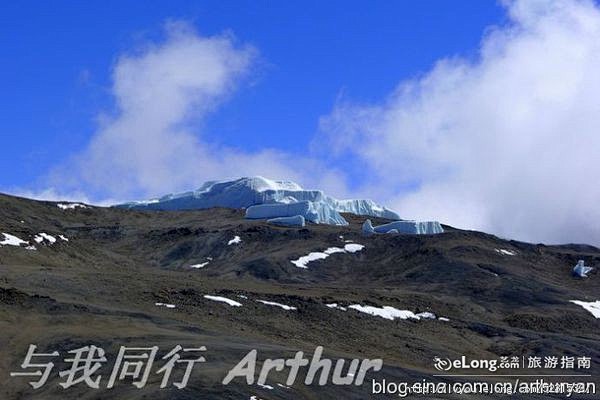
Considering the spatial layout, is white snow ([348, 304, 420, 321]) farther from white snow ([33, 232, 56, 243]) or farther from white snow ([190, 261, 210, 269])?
white snow ([190, 261, 210, 269])

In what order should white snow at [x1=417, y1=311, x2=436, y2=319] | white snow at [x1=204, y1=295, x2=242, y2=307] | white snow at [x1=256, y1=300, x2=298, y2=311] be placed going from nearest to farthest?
white snow at [x1=204, y1=295, x2=242, y2=307], white snow at [x1=256, y1=300, x2=298, y2=311], white snow at [x1=417, y1=311, x2=436, y2=319]

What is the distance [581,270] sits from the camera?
87.5 m

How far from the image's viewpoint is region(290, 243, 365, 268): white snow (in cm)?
8600

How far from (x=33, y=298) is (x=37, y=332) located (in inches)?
174

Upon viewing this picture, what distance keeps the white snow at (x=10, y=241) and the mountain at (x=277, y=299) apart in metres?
0.16

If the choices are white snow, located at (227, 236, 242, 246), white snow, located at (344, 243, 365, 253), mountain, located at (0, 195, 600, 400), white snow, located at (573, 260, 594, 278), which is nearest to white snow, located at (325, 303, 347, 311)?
mountain, located at (0, 195, 600, 400)

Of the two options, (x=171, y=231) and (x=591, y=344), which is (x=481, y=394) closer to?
(x=591, y=344)

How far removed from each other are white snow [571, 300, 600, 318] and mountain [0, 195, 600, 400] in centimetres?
32

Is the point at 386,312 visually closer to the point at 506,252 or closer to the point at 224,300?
the point at 224,300

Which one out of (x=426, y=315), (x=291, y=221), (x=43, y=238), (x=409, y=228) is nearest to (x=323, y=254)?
(x=291, y=221)

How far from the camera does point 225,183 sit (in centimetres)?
13575

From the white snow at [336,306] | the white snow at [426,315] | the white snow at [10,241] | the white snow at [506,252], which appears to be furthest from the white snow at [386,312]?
the white snow at [506,252]

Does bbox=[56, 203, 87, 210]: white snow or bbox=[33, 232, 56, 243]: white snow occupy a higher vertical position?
bbox=[56, 203, 87, 210]: white snow

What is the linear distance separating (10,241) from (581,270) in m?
52.7
